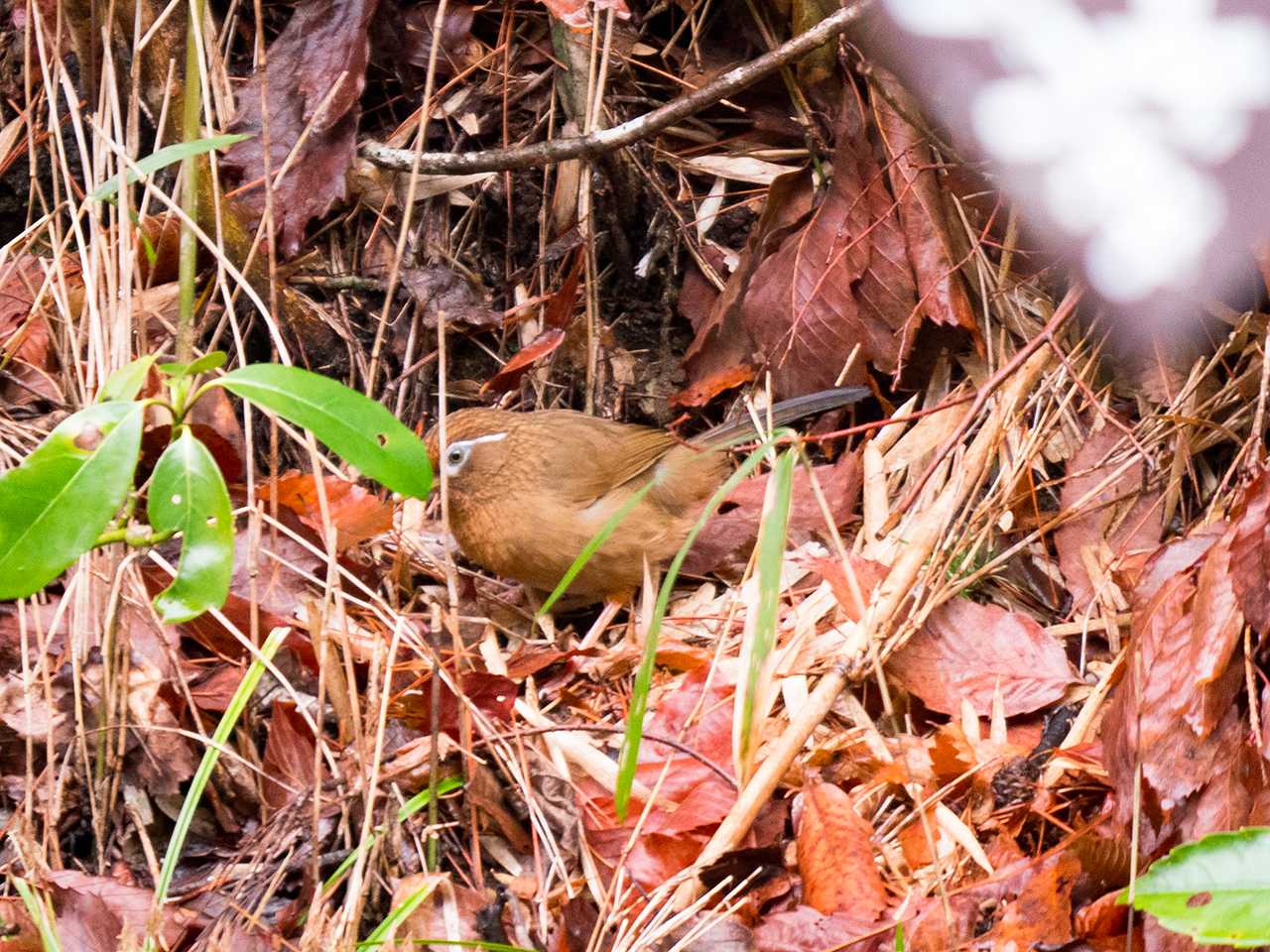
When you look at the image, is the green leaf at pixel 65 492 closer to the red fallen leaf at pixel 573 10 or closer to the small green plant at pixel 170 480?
the small green plant at pixel 170 480

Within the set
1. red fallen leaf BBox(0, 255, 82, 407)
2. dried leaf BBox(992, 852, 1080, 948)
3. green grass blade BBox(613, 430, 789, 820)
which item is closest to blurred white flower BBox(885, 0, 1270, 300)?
green grass blade BBox(613, 430, 789, 820)

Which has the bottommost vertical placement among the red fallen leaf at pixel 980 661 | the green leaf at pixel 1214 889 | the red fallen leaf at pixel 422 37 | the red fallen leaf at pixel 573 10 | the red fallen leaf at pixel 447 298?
the red fallen leaf at pixel 980 661

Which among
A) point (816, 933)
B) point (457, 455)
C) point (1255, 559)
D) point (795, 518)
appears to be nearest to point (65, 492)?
point (816, 933)

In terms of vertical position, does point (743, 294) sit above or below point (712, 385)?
above

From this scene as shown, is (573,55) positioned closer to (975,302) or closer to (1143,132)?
(975,302)

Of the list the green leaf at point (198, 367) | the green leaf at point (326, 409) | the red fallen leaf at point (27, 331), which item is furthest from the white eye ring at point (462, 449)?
the green leaf at point (326, 409)

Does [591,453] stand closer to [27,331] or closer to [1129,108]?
[27,331]

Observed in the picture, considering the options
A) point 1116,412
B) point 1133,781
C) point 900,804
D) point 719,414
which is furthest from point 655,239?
point 1133,781
